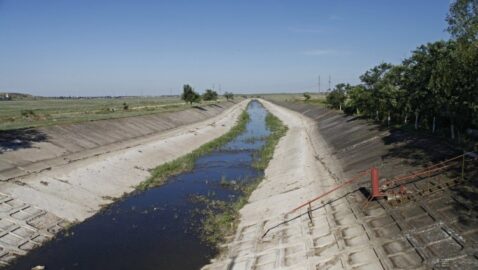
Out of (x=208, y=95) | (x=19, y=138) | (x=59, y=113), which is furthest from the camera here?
(x=208, y=95)

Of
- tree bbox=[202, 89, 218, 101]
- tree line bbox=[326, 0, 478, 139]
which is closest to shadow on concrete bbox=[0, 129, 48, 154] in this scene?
tree line bbox=[326, 0, 478, 139]

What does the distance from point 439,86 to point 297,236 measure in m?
15.9

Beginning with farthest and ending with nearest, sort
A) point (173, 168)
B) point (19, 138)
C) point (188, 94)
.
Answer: point (188, 94) < point (173, 168) < point (19, 138)

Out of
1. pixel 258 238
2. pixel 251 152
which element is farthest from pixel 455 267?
pixel 251 152

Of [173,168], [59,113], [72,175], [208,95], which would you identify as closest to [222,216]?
[72,175]

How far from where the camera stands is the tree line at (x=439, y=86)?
70.3 feet

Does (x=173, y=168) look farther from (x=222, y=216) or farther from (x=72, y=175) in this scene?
(x=222, y=216)

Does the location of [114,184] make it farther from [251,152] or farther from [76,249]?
[251,152]

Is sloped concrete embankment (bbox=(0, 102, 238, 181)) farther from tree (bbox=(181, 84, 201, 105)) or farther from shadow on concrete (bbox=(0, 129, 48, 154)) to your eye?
tree (bbox=(181, 84, 201, 105))

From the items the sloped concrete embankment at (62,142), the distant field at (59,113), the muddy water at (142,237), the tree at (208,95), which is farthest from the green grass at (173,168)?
the tree at (208,95)

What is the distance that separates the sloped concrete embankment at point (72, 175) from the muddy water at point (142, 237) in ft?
3.07

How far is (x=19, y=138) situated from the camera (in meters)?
32.0

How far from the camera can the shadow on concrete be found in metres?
29.1

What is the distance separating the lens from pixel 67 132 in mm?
38188
